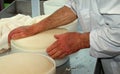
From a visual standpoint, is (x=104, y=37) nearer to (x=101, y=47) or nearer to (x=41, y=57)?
(x=101, y=47)

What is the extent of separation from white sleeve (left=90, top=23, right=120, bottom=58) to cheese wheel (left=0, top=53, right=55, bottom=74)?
10.2 inches

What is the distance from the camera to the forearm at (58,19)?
3.78 feet

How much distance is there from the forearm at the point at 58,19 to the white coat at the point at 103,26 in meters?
0.08

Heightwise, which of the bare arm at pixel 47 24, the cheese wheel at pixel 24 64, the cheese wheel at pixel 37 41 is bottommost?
the cheese wheel at pixel 24 64

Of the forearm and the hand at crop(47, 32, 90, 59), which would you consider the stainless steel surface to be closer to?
the forearm

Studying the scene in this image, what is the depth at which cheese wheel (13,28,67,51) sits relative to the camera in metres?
0.96

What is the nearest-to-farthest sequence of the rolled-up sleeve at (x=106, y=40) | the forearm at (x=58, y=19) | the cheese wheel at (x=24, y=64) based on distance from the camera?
the cheese wheel at (x=24, y=64) → the rolled-up sleeve at (x=106, y=40) → the forearm at (x=58, y=19)

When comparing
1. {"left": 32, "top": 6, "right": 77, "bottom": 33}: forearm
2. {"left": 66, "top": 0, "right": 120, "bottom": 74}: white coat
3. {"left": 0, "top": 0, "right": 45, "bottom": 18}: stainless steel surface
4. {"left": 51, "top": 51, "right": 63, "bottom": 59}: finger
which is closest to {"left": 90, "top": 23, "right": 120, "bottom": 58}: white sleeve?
{"left": 66, "top": 0, "right": 120, "bottom": 74}: white coat

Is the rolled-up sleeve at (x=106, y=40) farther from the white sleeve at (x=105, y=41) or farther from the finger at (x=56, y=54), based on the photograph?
the finger at (x=56, y=54)

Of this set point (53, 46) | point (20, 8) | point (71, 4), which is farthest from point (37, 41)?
point (20, 8)

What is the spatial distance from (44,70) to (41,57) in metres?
0.07

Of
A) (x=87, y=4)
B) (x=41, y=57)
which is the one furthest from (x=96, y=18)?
(x=41, y=57)

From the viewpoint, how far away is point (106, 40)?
3.18 ft

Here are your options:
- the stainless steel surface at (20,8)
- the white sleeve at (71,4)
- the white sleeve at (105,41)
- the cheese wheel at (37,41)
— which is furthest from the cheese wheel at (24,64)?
the stainless steel surface at (20,8)
